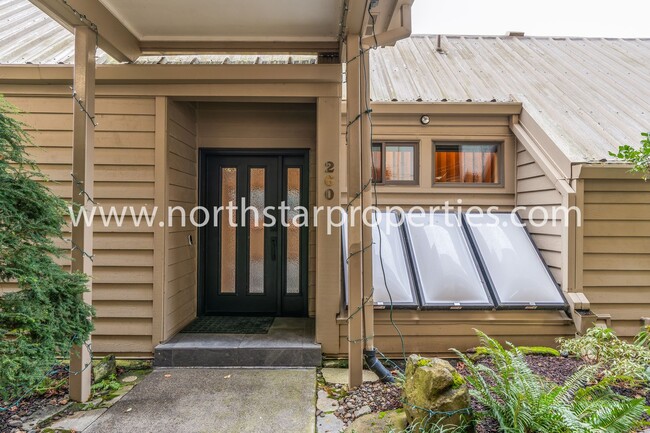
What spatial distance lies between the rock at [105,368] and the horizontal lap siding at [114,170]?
496mm

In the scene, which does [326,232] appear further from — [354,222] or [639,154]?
[639,154]

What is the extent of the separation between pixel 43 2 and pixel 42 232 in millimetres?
1637

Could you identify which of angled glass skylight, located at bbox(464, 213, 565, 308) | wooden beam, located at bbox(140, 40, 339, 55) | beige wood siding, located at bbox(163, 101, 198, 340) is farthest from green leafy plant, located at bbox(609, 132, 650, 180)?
beige wood siding, located at bbox(163, 101, 198, 340)

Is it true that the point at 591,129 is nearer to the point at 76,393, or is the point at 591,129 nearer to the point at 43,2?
the point at 43,2

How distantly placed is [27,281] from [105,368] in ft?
3.92

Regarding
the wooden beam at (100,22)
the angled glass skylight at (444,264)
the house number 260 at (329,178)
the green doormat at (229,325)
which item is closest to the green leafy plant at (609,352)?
the angled glass skylight at (444,264)

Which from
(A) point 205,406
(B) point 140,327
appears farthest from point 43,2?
(A) point 205,406

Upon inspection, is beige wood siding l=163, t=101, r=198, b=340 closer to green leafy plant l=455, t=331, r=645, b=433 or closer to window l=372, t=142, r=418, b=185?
window l=372, t=142, r=418, b=185

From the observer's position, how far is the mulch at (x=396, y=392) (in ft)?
7.41

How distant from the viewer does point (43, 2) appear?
2389 millimetres

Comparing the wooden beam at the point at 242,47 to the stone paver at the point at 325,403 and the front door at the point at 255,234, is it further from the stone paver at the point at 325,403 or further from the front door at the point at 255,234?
the stone paver at the point at 325,403

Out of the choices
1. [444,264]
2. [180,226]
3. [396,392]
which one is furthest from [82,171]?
[444,264]

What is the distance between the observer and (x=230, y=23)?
9.45ft

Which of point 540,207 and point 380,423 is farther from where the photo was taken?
point 540,207
